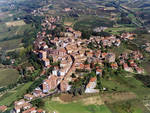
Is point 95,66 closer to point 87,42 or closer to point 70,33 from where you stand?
point 87,42

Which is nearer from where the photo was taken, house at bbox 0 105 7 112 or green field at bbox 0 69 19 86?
house at bbox 0 105 7 112

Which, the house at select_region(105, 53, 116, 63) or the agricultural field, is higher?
the house at select_region(105, 53, 116, 63)

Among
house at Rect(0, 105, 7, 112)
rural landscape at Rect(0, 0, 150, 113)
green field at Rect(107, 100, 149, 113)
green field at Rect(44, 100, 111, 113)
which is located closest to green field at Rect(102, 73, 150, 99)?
rural landscape at Rect(0, 0, 150, 113)

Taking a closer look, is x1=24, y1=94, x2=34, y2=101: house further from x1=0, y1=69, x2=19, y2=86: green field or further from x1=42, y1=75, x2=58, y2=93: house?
x1=0, y1=69, x2=19, y2=86: green field

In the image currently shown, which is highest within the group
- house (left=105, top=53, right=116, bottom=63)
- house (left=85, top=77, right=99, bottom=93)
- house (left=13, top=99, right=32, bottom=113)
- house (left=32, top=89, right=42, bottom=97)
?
house (left=105, top=53, right=116, bottom=63)

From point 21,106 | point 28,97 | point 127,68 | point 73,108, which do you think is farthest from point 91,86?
point 127,68

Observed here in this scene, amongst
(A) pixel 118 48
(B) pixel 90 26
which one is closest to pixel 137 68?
(A) pixel 118 48

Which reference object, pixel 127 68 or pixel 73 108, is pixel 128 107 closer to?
pixel 73 108
